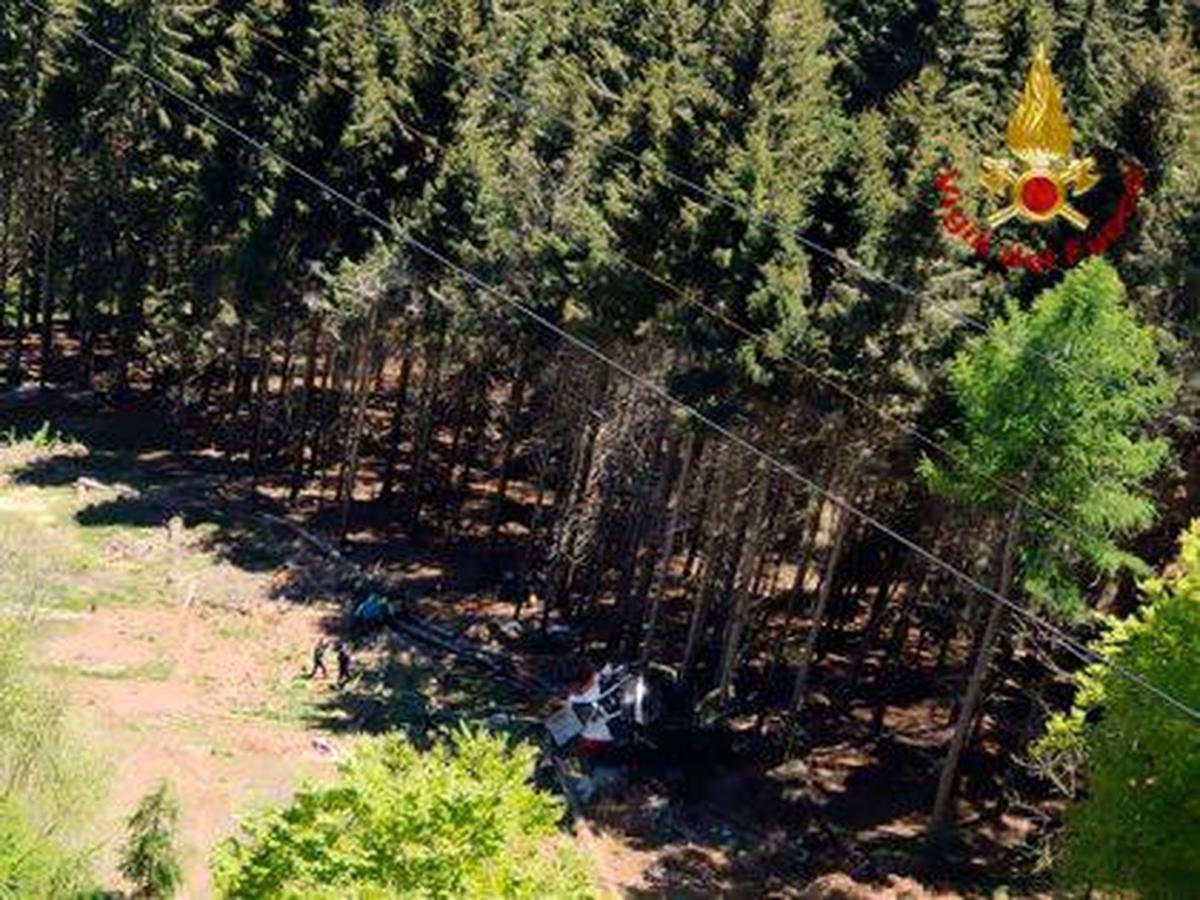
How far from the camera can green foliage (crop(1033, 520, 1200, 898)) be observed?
1881cm

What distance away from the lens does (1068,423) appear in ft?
77.6

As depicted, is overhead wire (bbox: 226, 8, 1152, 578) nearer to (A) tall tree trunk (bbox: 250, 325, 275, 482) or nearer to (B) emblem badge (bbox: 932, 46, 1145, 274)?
(B) emblem badge (bbox: 932, 46, 1145, 274)

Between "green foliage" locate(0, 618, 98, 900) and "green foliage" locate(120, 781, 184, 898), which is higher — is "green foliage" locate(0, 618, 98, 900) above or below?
above

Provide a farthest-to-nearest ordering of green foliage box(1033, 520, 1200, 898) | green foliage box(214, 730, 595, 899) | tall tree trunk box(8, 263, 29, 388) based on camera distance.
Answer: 1. tall tree trunk box(8, 263, 29, 388)
2. green foliage box(1033, 520, 1200, 898)
3. green foliage box(214, 730, 595, 899)

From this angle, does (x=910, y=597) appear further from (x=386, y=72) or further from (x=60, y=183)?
(x=60, y=183)

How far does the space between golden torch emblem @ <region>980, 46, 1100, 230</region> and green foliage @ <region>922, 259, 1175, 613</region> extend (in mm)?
1630

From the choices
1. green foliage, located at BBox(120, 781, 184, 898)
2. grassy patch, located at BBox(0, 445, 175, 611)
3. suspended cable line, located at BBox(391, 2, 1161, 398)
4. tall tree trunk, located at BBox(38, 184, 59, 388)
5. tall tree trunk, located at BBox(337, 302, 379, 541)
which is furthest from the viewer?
tall tree trunk, located at BBox(38, 184, 59, 388)

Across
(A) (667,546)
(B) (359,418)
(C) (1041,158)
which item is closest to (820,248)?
(C) (1041,158)

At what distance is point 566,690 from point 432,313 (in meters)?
11.5

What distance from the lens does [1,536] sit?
121 feet

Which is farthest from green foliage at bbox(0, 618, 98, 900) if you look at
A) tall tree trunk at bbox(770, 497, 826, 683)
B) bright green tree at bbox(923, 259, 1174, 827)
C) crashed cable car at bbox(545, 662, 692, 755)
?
tall tree trunk at bbox(770, 497, 826, 683)

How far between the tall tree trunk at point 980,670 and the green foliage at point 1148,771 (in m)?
3.78

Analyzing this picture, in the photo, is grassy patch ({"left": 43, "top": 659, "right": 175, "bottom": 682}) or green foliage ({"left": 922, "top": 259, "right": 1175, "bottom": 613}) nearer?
green foliage ({"left": 922, "top": 259, "right": 1175, "bottom": 613})

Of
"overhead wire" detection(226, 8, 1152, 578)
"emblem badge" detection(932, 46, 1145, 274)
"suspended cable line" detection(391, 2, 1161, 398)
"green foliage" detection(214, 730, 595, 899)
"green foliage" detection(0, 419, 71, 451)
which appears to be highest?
"emblem badge" detection(932, 46, 1145, 274)
